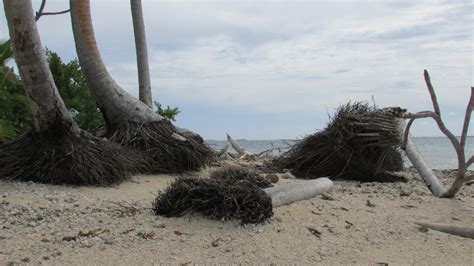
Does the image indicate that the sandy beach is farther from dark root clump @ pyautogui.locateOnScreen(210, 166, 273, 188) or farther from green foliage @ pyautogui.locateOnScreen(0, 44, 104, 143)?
green foliage @ pyautogui.locateOnScreen(0, 44, 104, 143)

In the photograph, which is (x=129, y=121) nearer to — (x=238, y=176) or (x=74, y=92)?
(x=238, y=176)

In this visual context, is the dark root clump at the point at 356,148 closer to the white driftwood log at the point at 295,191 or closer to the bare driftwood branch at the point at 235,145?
the white driftwood log at the point at 295,191

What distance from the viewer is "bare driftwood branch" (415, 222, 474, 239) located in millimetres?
4844

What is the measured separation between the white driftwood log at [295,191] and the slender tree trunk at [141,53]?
5035 millimetres

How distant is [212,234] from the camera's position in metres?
4.64

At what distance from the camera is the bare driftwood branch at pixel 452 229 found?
15.9 feet

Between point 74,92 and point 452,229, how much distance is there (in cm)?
900

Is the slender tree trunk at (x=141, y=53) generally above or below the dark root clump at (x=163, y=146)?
above

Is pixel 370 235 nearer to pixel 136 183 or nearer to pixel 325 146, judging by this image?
pixel 136 183

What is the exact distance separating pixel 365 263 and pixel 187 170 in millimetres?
4897

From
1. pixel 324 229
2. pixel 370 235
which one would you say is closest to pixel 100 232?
pixel 324 229

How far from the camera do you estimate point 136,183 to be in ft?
23.8

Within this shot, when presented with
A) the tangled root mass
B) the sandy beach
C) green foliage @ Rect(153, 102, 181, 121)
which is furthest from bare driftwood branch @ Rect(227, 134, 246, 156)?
the tangled root mass

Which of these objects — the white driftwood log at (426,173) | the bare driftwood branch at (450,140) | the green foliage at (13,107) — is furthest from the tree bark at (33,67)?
the white driftwood log at (426,173)
